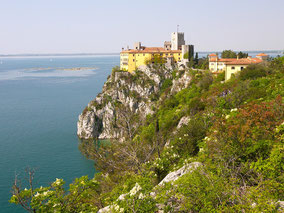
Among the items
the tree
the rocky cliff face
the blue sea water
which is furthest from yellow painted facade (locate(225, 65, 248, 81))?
the blue sea water

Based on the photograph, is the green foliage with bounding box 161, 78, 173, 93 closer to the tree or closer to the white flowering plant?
the tree

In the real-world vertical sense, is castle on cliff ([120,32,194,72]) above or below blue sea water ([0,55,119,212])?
above

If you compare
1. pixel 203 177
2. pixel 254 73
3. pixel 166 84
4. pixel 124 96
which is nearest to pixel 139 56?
pixel 166 84

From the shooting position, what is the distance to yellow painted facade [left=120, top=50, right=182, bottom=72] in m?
82.2

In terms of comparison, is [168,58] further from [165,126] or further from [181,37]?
[165,126]

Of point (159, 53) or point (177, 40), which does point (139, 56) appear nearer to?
point (159, 53)

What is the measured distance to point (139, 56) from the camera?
83250mm

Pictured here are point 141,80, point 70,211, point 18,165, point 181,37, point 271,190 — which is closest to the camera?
point 271,190

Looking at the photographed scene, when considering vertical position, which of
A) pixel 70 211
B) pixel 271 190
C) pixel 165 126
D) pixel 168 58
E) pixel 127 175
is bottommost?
pixel 165 126

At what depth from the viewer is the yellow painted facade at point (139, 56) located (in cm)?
8219

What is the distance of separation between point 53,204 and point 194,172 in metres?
6.33

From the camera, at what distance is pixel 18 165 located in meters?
50.8

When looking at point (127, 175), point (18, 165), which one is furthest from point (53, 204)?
point (18, 165)

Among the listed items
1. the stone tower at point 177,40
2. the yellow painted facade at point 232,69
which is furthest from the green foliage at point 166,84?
the yellow painted facade at point 232,69
